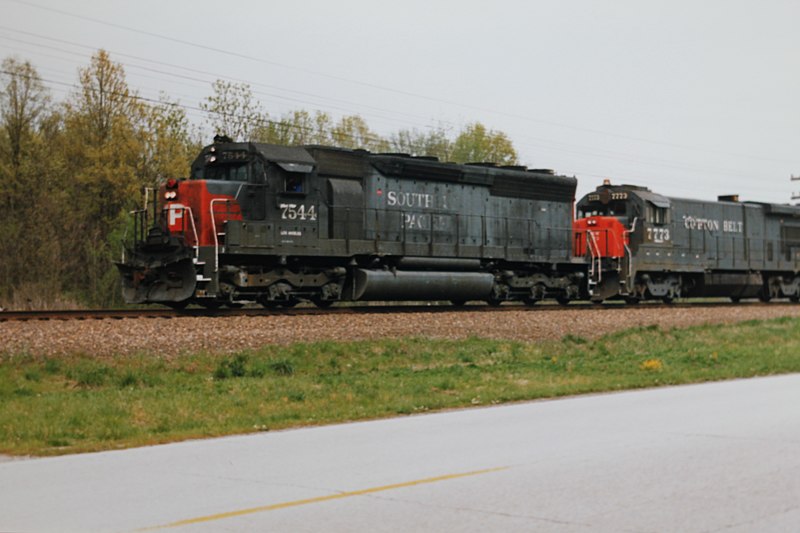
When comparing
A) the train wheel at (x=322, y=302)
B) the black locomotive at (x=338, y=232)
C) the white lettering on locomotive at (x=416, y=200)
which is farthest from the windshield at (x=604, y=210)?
the train wheel at (x=322, y=302)

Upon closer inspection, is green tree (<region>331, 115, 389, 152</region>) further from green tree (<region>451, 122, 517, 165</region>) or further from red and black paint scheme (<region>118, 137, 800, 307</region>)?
red and black paint scheme (<region>118, 137, 800, 307</region>)

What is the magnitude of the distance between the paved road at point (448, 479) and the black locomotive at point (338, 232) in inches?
473

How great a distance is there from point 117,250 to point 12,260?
11.9 ft

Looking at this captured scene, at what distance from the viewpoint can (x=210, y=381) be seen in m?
13.9

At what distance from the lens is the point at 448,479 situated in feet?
22.9

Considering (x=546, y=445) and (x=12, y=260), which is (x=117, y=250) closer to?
(x=12, y=260)

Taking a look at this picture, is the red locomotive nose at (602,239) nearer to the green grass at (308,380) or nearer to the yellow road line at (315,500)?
the green grass at (308,380)

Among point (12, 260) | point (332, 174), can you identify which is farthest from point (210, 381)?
point (12, 260)

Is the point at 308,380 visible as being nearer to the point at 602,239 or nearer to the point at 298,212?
the point at 298,212

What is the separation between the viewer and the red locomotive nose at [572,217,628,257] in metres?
30.7

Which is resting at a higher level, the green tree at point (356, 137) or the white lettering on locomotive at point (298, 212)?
the green tree at point (356, 137)

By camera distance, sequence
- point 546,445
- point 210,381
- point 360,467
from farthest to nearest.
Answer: point 210,381 < point 546,445 < point 360,467

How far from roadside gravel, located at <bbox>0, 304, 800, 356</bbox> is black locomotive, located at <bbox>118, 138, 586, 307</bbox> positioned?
2050 millimetres

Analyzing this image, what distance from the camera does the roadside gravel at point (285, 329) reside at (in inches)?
608
